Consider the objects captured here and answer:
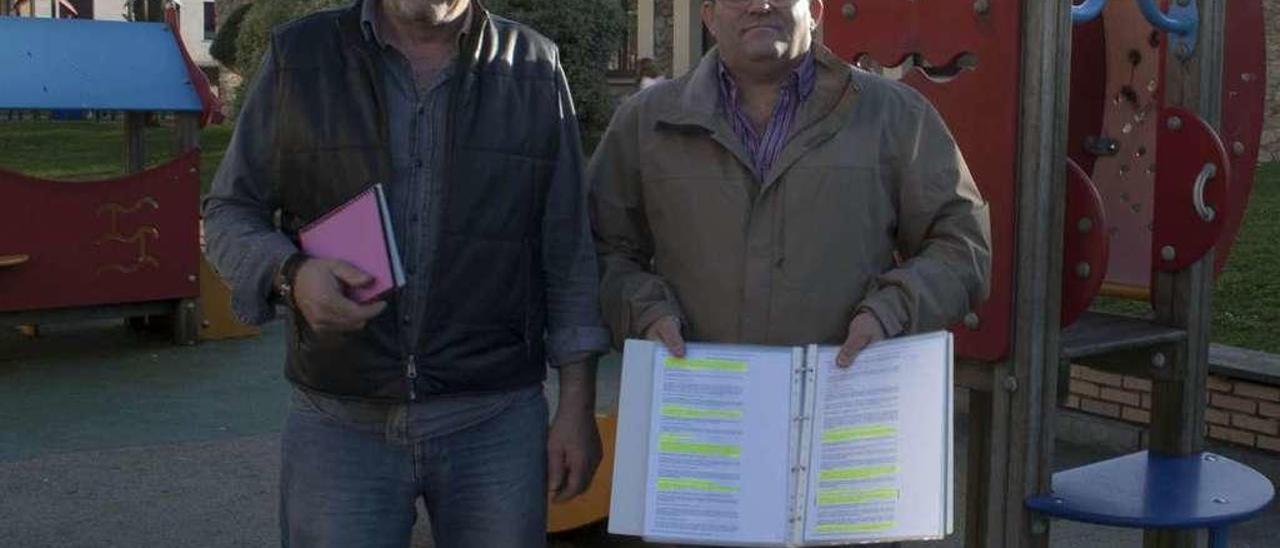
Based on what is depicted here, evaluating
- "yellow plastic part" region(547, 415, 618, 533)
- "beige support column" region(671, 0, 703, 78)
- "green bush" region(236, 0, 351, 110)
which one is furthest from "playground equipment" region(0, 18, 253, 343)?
"beige support column" region(671, 0, 703, 78)

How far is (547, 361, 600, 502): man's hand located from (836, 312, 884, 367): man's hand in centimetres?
49

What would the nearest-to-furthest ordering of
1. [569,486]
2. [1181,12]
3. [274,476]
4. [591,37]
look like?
1. [569,486]
2. [1181,12]
3. [274,476]
4. [591,37]

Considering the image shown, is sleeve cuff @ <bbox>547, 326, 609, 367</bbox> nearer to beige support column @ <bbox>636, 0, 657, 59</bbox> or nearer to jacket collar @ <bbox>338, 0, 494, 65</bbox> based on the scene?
jacket collar @ <bbox>338, 0, 494, 65</bbox>

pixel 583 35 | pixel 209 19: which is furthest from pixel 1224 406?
pixel 209 19

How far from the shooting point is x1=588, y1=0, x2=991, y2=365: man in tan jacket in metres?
2.91

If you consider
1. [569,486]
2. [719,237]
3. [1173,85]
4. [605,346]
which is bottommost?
[569,486]

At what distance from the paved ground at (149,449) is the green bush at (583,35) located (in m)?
10.1

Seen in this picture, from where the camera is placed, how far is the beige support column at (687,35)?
2186cm

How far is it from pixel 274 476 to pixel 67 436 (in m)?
1.26

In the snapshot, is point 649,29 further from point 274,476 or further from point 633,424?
point 633,424

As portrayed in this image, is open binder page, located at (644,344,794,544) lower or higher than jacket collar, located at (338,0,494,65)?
lower

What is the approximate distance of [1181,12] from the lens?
4.11 metres

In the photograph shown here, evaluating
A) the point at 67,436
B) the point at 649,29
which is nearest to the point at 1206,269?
the point at 67,436

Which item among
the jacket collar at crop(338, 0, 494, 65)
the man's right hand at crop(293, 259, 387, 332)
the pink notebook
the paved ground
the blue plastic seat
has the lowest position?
the paved ground
